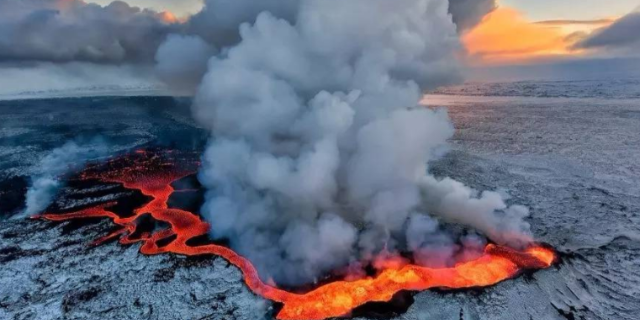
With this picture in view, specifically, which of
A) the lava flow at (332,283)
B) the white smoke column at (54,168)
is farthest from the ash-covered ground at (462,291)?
the white smoke column at (54,168)

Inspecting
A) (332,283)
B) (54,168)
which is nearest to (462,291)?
(332,283)

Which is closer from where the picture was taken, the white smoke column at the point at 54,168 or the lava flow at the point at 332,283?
the lava flow at the point at 332,283

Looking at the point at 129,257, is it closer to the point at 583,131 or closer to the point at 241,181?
the point at 241,181

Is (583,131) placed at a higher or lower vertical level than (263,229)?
higher

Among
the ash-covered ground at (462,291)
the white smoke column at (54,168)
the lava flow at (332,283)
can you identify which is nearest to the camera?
the ash-covered ground at (462,291)

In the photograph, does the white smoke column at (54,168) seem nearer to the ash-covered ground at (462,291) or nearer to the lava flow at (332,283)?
the ash-covered ground at (462,291)

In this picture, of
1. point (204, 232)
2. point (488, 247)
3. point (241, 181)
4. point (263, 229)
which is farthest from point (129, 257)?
point (488, 247)

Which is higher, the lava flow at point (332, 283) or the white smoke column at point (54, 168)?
the white smoke column at point (54, 168)

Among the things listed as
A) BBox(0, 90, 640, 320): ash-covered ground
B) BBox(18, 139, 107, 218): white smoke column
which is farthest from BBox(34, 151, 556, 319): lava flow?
BBox(18, 139, 107, 218): white smoke column
